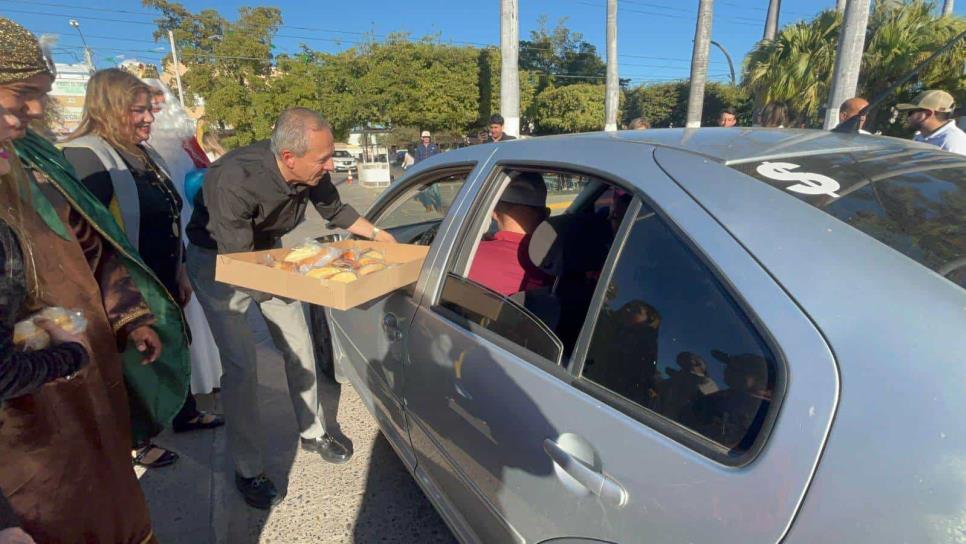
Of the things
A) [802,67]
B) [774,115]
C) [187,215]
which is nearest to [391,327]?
[187,215]

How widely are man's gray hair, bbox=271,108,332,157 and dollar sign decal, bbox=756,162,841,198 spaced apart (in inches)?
65.0

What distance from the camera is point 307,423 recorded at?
8.95 ft

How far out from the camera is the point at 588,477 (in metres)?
1.12

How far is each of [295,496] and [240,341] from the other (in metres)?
0.85

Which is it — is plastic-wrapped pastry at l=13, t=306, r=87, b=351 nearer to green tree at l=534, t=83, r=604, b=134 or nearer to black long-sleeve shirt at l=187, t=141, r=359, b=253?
black long-sleeve shirt at l=187, t=141, r=359, b=253

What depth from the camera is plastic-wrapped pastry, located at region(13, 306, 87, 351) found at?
1.21 m

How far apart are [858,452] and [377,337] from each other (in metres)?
1.75

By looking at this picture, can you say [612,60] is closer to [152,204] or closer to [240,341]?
[152,204]

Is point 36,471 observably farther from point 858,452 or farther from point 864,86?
point 864,86

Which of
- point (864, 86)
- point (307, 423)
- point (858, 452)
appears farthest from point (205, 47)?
point (858, 452)

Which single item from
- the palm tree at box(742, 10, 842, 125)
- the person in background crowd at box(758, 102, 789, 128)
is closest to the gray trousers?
the palm tree at box(742, 10, 842, 125)

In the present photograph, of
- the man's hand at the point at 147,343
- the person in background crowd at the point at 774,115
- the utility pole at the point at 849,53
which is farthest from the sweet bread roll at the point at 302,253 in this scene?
the person in background crowd at the point at 774,115

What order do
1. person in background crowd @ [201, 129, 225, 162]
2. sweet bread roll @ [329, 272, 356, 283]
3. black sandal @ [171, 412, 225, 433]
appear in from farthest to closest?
person in background crowd @ [201, 129, 225, 162] → black sandal @ [171, 412, 225, 433] → sweet bread roll @ [329, 272, 356, 283]

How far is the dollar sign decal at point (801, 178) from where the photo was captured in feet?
A: 3.58
